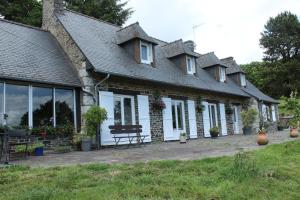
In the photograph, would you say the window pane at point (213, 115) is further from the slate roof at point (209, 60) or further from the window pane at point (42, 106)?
the window pane at point (42, 106)

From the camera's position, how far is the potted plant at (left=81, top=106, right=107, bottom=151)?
37.0 ft

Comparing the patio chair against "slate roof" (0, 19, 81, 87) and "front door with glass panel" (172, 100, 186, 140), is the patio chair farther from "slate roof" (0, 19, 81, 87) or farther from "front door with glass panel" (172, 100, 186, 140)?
"front door with glass panel" (172, 100, 186, 140)

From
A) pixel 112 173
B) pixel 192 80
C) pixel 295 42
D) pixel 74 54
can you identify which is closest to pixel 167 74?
pixel 192 80

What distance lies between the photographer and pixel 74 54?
12.8 metres

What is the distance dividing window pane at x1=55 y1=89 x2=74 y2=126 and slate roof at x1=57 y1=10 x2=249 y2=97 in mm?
1488

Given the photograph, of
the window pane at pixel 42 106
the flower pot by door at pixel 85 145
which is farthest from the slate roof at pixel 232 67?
the window pane at pixel 42 106

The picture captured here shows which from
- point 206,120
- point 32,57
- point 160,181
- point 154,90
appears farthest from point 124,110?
point 160,181

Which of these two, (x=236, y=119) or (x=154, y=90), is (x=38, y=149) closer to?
(x=154, y=90)

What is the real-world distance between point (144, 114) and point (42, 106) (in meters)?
4.43

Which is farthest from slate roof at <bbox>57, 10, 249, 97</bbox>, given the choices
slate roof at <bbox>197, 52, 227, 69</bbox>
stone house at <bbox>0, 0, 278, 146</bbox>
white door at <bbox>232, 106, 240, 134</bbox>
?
white door at <bbox>232, 106, 240, 134</bbox>

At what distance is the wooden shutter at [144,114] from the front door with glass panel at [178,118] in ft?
6.81

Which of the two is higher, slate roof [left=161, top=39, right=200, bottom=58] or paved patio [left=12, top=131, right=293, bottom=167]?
slate roof [left=161, top=39, right=200, bottom=58]

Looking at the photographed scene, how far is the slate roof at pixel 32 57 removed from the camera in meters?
10.5

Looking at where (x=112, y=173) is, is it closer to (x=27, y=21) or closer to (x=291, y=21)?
(x=27, y=21)
